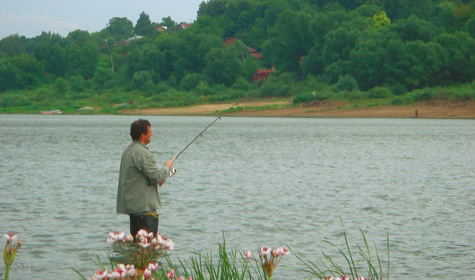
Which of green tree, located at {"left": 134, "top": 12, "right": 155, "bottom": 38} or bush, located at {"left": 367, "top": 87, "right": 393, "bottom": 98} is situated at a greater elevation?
green tree, located at {"left": 134, "top": 12, "right": 155, "bottom": 38}

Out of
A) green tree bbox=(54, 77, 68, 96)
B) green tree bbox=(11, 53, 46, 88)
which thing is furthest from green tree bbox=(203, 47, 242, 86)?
green tree bbox=(11, 53, 46, 88)

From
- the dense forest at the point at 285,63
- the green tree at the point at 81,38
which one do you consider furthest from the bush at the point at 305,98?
the green tree at the point at 81,38

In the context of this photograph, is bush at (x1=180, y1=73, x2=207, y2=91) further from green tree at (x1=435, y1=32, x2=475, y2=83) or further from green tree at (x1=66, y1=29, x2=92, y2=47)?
green tree at (x1=66, y1=29, x2=92, y2=47)

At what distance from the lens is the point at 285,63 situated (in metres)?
92.2

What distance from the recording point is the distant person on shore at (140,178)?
25.2 feet

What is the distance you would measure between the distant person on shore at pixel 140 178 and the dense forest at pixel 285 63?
53.7m

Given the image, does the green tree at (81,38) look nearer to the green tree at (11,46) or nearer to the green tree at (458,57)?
the green tree at (11,46)

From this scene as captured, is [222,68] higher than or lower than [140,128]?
higher

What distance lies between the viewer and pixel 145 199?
791 centimetres

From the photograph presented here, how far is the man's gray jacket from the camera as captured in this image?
7676 millimetres

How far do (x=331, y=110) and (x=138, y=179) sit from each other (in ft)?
195

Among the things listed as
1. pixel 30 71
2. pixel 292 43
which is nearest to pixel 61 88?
pixel 30 71

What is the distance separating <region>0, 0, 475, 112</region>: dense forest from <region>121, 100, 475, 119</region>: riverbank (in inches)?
34.9

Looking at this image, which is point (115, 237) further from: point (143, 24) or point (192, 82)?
point (143, 24)
